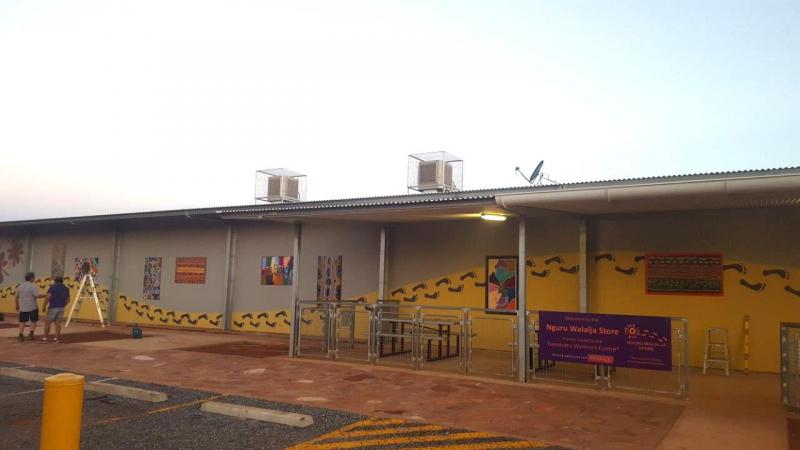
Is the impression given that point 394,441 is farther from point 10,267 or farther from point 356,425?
point 10,267

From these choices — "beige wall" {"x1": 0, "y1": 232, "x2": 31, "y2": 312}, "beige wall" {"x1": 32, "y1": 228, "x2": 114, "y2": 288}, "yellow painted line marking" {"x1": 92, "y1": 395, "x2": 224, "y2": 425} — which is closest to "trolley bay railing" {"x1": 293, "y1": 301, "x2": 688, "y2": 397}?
"yellow painted line marking" {"x1": 92, "y1": 395, "x2": 224, "y2": 425}

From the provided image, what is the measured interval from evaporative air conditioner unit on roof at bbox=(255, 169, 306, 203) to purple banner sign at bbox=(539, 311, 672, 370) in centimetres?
1072

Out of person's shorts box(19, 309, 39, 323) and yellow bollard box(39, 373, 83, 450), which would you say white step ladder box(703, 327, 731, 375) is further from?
person's shorts box(19, 309, 39, 323)

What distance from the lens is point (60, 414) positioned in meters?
4.23

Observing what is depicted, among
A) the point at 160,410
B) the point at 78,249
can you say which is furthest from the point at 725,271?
the point at 78,249

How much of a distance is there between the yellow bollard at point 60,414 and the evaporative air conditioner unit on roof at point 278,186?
44.6 ft

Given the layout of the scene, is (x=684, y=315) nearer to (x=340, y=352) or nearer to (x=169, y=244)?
(x=340, y=352)

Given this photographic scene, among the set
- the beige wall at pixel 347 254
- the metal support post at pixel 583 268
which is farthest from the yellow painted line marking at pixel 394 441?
the beige wall at pixel 347 254

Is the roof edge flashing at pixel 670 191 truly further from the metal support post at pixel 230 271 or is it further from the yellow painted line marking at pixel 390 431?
the metal support post at pixel 230 271

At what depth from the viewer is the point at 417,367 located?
10312 millimetres

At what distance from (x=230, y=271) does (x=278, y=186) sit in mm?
3023

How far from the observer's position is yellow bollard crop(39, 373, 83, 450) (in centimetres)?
423

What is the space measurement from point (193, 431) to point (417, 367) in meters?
4.85

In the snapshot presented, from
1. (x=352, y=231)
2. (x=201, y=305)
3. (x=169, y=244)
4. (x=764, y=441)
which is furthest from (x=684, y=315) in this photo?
(x=169, y=244)
